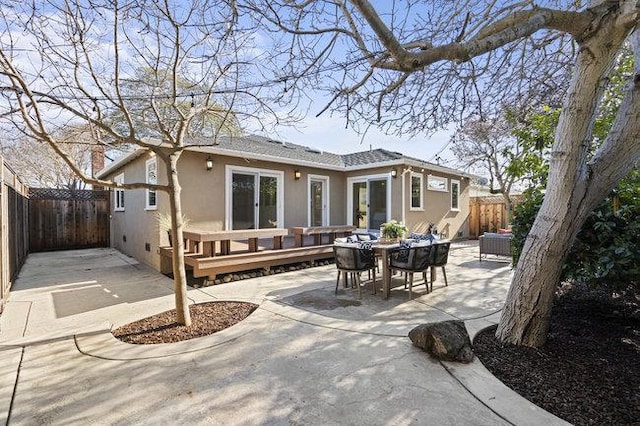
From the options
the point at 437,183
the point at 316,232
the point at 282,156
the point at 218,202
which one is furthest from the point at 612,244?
the point at 437,183

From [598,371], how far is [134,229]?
32.4 ft

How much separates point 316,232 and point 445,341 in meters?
5.07

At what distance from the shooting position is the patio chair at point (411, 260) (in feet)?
16.0

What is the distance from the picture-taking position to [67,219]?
11125mm

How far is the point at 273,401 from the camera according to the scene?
2.31 meters

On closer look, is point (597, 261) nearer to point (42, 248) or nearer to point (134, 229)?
point (134, 229)

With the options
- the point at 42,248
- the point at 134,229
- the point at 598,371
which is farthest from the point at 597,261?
the point at 42,248

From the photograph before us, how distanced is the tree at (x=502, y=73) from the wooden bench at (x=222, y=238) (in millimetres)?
3241

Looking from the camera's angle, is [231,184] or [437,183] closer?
[231,184]

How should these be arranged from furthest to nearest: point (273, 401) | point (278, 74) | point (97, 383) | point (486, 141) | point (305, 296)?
point (486, 141) < point (305, 296) < point (278, 74) < point (97, 383) < point (273, 401)

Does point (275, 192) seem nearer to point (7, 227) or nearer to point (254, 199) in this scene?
point (254, 199)

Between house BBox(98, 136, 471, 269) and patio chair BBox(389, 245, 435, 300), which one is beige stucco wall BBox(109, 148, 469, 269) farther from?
patio chair BBox(389, 245, 435, 300)

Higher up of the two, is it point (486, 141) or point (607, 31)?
point (486, 141)

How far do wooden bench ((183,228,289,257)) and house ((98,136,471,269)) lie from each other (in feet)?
2.85
